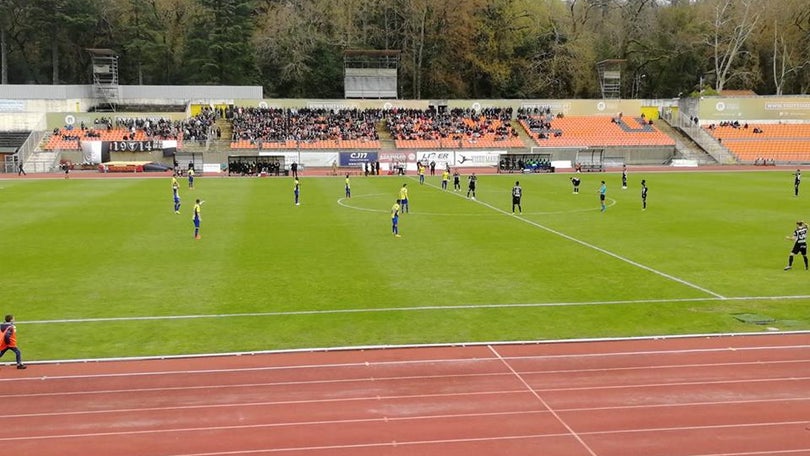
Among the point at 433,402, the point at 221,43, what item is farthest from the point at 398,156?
the point at 433,402

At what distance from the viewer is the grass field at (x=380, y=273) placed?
53.0ft

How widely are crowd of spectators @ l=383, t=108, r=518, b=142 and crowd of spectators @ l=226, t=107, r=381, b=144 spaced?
96.2 inches

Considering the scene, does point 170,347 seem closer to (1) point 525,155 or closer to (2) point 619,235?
(2) point 619,235

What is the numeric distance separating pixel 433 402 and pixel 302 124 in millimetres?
64325

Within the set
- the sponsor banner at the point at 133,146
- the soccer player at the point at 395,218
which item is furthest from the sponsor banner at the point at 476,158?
the soccer player at the point at 395,218

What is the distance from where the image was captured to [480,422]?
36.9 ft

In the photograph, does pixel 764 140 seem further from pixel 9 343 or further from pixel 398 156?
pixel 9 343

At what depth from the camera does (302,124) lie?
73.9 m

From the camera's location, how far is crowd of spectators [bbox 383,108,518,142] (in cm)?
7375

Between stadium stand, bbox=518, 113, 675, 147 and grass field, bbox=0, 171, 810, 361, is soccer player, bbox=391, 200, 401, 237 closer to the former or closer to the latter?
grass field, bbox=0, 171, 810, 361

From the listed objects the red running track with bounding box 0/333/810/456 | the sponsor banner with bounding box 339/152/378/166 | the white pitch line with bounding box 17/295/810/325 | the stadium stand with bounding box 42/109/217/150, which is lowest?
the red running track with bounding box 0/333/810/456

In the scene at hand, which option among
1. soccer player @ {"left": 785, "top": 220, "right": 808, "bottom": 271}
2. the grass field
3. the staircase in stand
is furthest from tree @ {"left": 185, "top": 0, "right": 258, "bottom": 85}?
soccer player @ {"left": 785, "top": 220, "right": 808, "bottom": 271}

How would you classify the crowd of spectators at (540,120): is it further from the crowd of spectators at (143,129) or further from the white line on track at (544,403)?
the white line on track at (544,403)

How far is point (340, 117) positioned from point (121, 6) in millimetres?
36106
